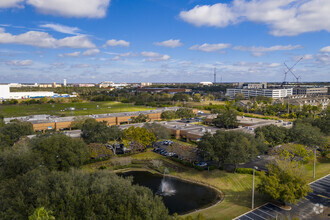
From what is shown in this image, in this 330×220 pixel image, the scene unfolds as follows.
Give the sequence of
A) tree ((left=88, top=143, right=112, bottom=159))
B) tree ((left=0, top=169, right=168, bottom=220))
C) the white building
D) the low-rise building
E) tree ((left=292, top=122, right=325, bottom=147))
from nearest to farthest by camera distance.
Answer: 1. tree ((left=0, top=169, right=168, bottom=220))
2. tree ((left=88, top=143, right=112, bottom=159))
3. tree ((left=292, top=122, right=325, bottom=147))
4. the white building
5. the low-rise building

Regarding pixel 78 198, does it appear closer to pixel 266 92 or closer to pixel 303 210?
pixel 303 210

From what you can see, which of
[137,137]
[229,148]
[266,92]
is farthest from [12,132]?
[266,92]

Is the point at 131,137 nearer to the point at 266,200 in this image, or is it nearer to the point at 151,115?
the point at 266,200

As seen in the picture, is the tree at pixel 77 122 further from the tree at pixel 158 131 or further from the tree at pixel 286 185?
the tree at pixel 286 185

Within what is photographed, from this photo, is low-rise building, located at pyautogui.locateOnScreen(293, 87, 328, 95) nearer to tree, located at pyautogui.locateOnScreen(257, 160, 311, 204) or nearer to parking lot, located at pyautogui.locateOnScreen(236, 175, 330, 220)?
parking lot, located at pyautogui.locateOnScreen(236, 175, 330, 220)

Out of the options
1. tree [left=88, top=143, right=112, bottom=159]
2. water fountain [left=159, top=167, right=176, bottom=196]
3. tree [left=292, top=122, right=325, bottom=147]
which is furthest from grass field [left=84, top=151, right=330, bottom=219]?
tree [left=292, top=122, right=325, bottom=147]

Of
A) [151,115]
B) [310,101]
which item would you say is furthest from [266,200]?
[310,101]

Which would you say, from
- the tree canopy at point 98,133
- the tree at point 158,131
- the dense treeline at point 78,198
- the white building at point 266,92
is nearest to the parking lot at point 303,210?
the dense treeline at point 78,198
